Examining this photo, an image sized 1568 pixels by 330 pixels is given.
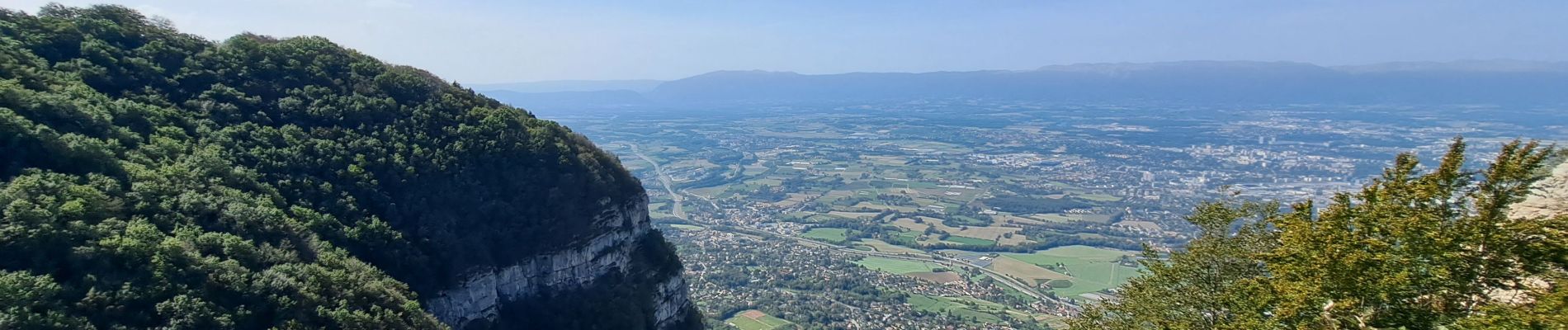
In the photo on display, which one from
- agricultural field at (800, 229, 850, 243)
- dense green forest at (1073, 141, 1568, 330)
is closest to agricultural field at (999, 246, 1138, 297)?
agricultural field at (800, 229, 850, 243)

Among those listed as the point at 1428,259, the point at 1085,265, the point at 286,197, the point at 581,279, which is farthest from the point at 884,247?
the point at 1428,259

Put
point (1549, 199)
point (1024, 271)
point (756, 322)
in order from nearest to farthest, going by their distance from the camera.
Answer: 1. point (1549, 199)
2. point (756, 322)
3. point (1024, 271)

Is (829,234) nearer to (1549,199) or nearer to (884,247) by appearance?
(884,247)

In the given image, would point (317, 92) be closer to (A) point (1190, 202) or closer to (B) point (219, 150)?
(B) point (219, 150)

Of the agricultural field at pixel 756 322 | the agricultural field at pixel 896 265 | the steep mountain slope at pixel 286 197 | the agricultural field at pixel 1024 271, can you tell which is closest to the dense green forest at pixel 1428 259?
the steep mountain slope at pixel 286 197

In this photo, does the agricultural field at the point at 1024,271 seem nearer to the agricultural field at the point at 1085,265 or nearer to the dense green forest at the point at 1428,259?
the agricultural field at the point at 1085,265

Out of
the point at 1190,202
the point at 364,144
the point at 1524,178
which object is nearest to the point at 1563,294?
the point at 1524,178

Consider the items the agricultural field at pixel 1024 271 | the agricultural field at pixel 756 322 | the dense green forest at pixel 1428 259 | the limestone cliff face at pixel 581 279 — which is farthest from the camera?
the agricultural field at pixel 1024 271
